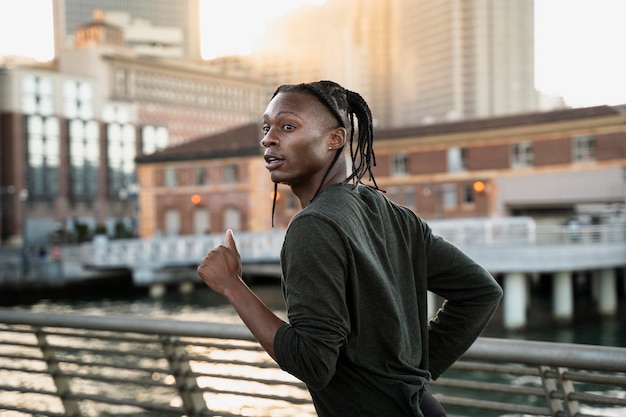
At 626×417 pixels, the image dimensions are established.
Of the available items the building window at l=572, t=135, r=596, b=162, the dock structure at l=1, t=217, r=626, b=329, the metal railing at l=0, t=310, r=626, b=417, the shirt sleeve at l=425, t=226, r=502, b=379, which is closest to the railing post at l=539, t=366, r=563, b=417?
the metal railing at l=0, t=310, r=626, b=417

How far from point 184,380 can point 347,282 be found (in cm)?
218

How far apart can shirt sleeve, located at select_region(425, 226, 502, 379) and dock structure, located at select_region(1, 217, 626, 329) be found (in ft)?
82.6

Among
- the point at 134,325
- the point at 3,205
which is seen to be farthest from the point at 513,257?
the point at 3,205

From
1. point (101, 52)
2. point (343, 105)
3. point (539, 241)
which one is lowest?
point (539, 241)

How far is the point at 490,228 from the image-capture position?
31609 millimetres

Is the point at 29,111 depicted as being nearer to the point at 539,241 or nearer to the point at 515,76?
the point at 539,241

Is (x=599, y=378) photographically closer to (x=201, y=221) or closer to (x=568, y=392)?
(x=568, y=392)

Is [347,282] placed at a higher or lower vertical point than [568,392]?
higher

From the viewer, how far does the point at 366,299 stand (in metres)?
1.85

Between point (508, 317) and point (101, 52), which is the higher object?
point (101, 52)

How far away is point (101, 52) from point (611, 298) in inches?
3139

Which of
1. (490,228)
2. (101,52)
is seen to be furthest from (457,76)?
(490,228)

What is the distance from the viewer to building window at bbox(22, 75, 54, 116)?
267ft

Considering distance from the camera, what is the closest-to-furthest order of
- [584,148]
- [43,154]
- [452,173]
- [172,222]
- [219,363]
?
1. [219,363]
2. [584,148]
3. [452,173]
4. [172,222]
5. [43,154]
